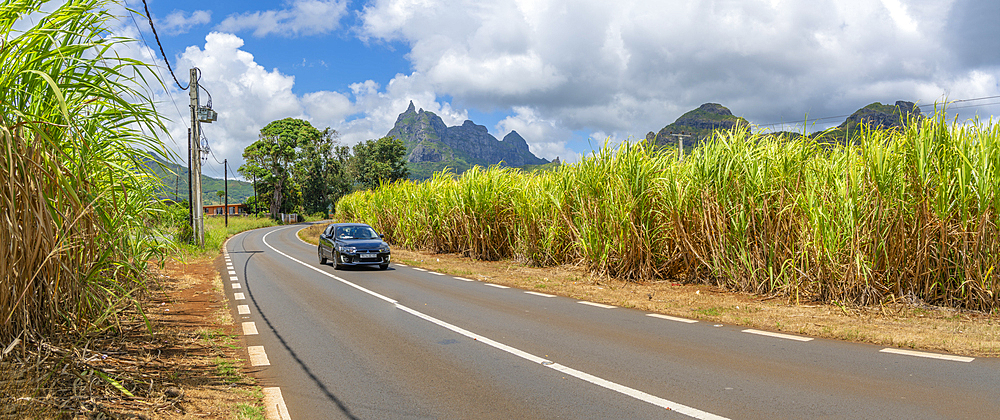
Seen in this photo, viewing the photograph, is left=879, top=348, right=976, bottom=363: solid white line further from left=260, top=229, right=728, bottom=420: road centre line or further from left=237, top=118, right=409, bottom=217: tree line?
left=237, top=118, right=409, bottom=217: tree line

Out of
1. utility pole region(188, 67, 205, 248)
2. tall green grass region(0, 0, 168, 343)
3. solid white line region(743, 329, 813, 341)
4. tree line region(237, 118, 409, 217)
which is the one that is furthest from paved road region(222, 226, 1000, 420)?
tree line region(237, 118, 409, 217)

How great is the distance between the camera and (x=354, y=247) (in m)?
17.6

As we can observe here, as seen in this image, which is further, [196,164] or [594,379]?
[196,164]

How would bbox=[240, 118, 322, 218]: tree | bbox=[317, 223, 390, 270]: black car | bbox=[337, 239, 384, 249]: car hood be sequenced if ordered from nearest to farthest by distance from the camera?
1. bbox=[317, 223, 390, 270]: black car
2. bbox=[337, 239, 384, 249]: car hood
3. bbox=[240, 118, 322, 218]: tree

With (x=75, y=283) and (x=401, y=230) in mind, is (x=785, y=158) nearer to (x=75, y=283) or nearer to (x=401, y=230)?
(x=75, y=283)

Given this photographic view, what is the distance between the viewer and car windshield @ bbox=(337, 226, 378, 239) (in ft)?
62.5

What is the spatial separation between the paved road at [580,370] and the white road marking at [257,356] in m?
0.05

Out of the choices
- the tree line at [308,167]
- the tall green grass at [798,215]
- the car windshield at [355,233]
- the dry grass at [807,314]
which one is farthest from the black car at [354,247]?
the tree line at [308,167]

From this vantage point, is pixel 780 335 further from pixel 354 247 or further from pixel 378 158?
pixel 378 158

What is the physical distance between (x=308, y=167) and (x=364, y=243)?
7493 centimetres

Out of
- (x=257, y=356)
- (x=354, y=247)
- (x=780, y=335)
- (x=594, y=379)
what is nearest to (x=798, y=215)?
(x=780, y=335)

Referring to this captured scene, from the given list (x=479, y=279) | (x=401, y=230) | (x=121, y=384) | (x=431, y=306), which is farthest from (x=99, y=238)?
(x=401, y=230)

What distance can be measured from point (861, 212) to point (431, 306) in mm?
7397

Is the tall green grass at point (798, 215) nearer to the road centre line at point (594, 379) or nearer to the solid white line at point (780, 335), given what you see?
the solid white line at point (780, 335)
